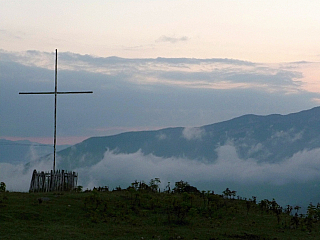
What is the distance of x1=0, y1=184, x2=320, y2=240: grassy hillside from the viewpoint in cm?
1677

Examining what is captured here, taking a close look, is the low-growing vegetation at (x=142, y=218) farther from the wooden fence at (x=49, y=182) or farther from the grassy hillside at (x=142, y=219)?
the wooden fence at (x=49, y=182)

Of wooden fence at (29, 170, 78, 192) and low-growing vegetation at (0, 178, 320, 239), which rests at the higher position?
wooden fence at (29, 170, 78, 192)

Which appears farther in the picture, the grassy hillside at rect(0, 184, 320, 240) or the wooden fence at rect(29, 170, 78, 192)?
the wooden fence at rect(29, 170, 78, 192)

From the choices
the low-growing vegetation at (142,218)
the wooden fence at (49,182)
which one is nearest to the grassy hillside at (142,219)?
the low-growing vegetation at (142,218)

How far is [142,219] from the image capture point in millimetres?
19594

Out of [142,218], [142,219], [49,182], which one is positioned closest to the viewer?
[142,219]

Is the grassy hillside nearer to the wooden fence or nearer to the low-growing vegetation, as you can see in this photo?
the low-growing vegetation

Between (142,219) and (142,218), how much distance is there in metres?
0.19

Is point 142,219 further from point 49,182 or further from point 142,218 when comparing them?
point 49,182

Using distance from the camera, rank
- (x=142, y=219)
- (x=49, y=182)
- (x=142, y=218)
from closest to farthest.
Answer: (x=142, y=219), (x=142, y=218), (x=49, y=182)

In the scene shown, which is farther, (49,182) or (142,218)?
(49,182)

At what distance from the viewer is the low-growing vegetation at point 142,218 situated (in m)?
16.8

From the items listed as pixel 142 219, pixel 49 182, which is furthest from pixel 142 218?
pixel 49 182

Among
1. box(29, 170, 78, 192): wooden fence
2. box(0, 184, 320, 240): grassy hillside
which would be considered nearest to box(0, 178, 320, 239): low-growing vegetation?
box(0, 184, 320, 240): grassy hillside
